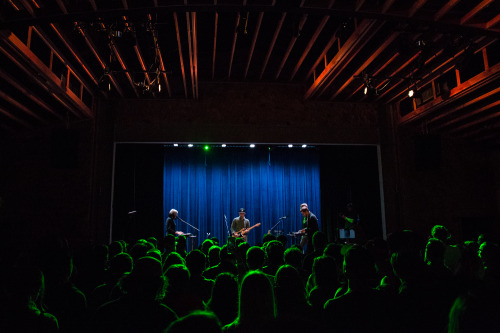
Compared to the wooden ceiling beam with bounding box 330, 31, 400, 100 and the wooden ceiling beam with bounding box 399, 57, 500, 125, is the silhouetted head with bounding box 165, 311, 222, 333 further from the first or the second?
the wooden ceiling beam with bounding box 399, 57, 500, 125

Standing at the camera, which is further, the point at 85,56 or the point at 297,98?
the point at 297,98

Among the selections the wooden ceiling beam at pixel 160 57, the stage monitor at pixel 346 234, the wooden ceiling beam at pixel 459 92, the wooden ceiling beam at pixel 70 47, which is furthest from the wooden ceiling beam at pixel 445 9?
the stage monitor at pixel 346 234

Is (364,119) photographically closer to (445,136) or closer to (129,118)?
(445,136)

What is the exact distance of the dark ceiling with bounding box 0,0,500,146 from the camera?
503cm

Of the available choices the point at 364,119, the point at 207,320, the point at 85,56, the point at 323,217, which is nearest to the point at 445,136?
the point at 364,119

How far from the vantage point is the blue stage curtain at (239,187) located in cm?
1301

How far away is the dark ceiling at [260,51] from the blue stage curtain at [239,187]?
133 inches

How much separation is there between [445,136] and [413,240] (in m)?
8.54

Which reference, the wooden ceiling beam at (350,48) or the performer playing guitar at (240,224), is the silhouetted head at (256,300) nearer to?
the wooden ceiling beam at (350,48)

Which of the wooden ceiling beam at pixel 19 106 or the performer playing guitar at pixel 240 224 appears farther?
the performer playing guitar at pixel 240 224

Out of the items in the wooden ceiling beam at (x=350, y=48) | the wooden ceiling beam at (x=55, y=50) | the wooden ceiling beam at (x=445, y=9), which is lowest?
the wooden ceiling beam at (x=445, y=9)

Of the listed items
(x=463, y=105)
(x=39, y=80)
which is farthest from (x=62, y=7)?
(x=463, y=105)

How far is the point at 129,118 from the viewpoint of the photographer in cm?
1021

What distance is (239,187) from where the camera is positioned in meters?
13.4
